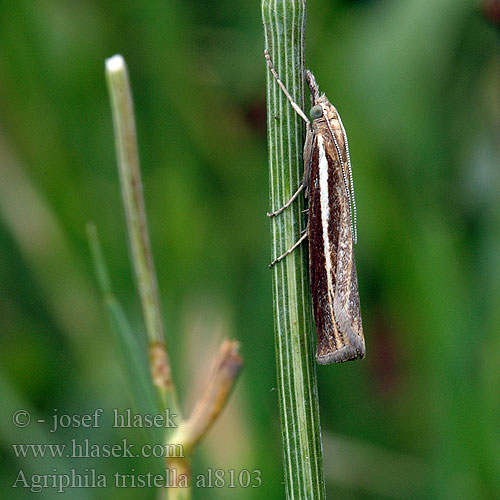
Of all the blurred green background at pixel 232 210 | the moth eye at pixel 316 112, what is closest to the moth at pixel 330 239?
the moth eye at pixel 316 112

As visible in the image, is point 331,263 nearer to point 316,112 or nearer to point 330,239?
point 330,239

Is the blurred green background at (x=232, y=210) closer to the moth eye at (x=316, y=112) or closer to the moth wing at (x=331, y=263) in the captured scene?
the moth wing at (x=331, y=263)

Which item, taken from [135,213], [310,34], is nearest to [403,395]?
[310,34]

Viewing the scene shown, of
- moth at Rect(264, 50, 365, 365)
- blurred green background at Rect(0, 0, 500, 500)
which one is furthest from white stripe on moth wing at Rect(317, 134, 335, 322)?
blurred green background at Rect(0, 0, 500, 500)

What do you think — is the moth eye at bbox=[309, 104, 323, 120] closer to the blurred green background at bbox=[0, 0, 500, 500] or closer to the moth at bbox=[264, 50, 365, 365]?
the moth at bbox=[264, 50, 365, 365]

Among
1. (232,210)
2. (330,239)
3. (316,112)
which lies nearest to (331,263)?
(330,239)
